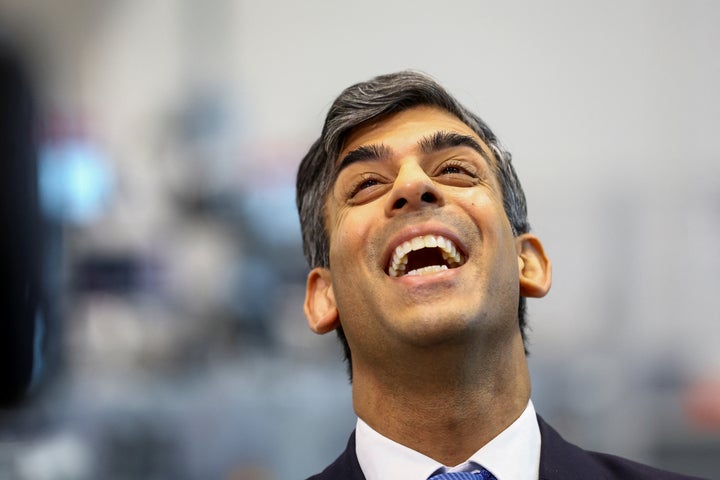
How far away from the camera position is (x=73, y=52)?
239 cm

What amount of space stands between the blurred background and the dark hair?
84 cm

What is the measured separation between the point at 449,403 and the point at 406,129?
15.3 inches

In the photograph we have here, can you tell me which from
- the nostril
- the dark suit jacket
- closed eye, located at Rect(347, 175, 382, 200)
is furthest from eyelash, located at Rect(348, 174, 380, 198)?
the dark suit jacket

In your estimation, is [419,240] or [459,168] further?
[459,168]

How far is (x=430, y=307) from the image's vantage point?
1056 mm

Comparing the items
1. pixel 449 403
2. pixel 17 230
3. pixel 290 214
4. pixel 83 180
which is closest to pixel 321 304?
pixel 449 403

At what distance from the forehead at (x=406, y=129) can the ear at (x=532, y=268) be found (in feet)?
0.47

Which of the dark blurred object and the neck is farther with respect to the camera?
the neck

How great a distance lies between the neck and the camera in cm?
110

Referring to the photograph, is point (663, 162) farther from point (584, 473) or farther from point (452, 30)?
point (584, 473)

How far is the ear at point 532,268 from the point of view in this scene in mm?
1255

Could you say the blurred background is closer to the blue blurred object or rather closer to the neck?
the blue blurred object

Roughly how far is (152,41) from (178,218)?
1.99 ft

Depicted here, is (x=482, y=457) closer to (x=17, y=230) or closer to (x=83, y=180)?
(x=17, y=230)
